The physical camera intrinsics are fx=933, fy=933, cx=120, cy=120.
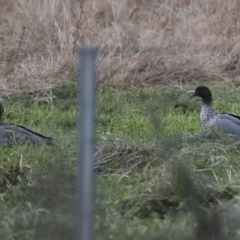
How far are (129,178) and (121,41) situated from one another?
5.65 meters

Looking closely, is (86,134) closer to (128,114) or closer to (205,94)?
(205,94)

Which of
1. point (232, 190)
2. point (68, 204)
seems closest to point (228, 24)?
point (232, 190)

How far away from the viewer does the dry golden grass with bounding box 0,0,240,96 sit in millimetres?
10820

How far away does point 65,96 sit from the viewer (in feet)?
33.5

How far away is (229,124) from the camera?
26.3 ft

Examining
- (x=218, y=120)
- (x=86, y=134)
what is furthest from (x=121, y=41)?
(x=86, y=134)

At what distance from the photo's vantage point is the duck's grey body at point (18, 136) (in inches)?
287

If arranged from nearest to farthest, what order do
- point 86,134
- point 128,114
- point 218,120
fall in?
1. point 86,134
2. point 218,120
3. point 128,114

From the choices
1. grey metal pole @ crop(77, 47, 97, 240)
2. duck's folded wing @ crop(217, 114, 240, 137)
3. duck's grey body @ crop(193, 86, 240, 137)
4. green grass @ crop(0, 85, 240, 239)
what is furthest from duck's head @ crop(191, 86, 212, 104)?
grey metal pole @ crop(77, 47, 97, 240)

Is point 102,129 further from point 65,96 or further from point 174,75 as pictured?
point 174,75

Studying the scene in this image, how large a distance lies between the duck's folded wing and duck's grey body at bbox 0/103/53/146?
1.55m

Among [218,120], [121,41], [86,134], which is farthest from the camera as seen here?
[121,41]

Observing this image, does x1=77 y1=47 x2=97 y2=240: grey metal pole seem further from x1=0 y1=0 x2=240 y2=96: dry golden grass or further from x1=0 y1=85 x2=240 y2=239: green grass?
x1=0 y1=0 x2=240 y2=96: dry golden grass

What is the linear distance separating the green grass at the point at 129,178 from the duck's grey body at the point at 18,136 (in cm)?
19
